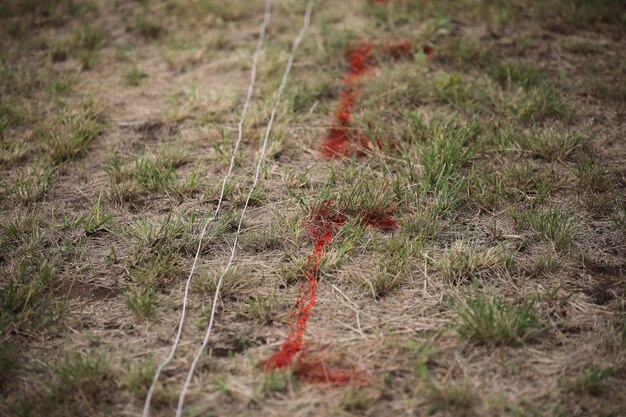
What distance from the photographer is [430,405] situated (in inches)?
69.2

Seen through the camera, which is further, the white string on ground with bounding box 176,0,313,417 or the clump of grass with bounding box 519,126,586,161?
the clump of grass with bounding box 519,126,586,161

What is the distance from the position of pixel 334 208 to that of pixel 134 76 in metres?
1.76

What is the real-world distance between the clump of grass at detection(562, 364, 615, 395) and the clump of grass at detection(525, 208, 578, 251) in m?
0.61

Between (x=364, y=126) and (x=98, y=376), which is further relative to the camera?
(x=364, y=126)

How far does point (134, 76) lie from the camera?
3.56 m

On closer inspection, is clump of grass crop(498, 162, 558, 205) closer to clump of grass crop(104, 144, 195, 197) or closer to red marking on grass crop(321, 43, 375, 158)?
red marking on grass crop(321, 43, 375, 158)

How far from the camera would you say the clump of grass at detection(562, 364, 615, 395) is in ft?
5.83

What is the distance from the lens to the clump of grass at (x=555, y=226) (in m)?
2.30

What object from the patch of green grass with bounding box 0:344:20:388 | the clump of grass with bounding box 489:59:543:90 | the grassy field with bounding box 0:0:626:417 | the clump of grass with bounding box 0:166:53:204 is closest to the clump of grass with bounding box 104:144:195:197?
the grassy field with bounding box 0:0:626:417

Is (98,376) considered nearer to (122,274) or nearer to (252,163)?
(122,274)

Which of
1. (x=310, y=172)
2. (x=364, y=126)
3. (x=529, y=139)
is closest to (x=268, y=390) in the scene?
(x=310, y=172)

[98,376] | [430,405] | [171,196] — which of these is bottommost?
[430,405]

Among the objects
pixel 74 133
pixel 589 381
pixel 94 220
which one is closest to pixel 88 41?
pixel 74 133

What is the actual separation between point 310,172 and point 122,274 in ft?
3.27
